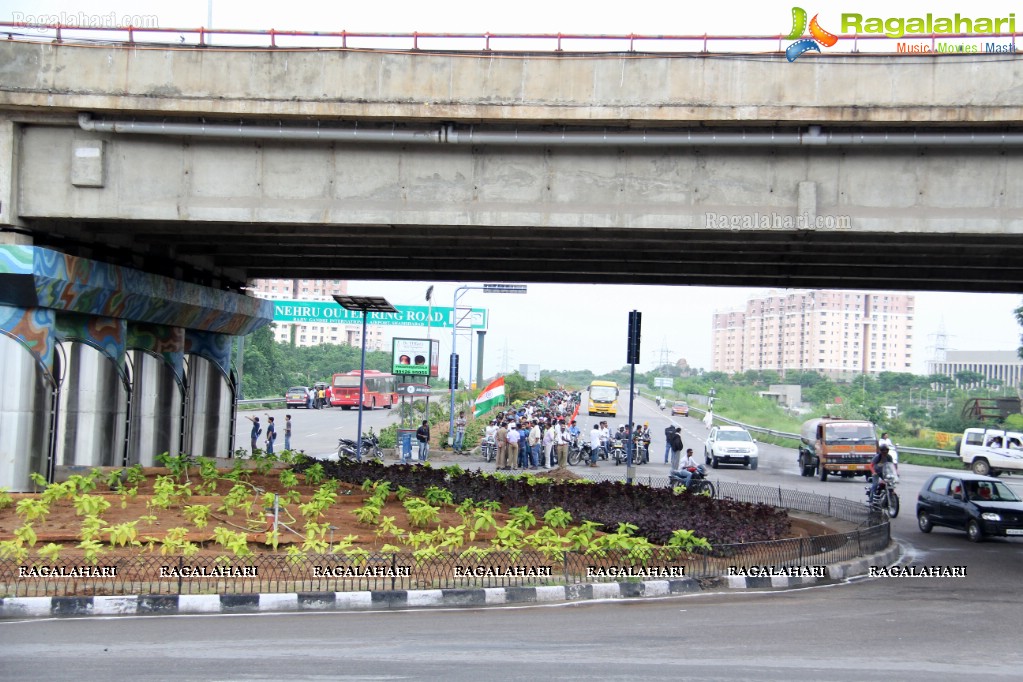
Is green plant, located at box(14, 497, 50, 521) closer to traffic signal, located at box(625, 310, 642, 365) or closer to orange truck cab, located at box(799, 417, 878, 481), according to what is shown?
traffic signal, located at box(625, 310, 642, 365)

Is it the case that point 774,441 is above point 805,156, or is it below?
below

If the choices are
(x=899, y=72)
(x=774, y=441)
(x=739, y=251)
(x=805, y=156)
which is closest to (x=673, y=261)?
(x=739, y=251)

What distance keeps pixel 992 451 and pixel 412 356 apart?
23.9m

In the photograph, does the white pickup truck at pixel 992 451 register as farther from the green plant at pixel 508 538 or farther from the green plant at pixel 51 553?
the green plant at pixel 51 553

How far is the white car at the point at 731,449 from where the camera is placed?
3966 cm

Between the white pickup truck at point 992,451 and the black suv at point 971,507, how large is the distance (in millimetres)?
23322

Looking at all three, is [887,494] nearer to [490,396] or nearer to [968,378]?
[490,396]

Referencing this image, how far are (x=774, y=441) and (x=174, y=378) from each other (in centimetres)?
4476

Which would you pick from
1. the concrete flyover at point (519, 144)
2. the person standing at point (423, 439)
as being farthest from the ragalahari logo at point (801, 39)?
the person standing at point (423, 439)

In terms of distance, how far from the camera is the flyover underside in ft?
58.3

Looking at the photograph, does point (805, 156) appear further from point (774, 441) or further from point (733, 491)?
point (774, 441)

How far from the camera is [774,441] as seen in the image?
208 ft

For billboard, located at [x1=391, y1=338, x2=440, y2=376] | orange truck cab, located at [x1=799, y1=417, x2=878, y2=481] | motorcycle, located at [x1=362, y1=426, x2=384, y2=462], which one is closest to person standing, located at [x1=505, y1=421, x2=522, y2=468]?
motorcycle, located at [x1=362, y1=426, x2=384, y2=462]

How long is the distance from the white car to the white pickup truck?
9.48 m
